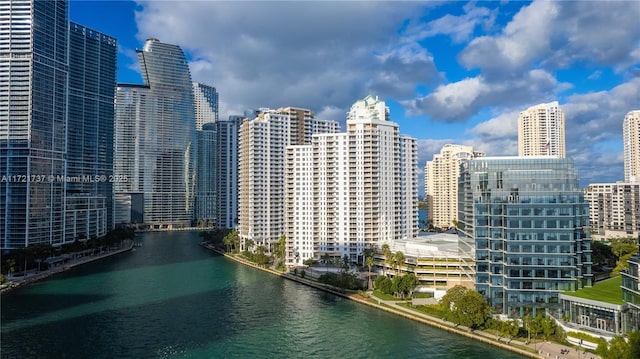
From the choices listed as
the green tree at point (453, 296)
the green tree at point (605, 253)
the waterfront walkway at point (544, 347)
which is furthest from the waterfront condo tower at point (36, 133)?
the green tree at point (605, 253)

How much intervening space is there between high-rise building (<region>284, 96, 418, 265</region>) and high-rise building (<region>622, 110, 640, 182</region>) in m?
83.4

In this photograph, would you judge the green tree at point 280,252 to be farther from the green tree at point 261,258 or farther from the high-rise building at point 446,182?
the high-rise building at point 446,182

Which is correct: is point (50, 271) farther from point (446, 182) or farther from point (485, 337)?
point (446, 182)

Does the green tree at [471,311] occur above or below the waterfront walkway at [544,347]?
above

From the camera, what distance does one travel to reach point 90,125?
12306 cm

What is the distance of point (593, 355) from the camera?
118 ft

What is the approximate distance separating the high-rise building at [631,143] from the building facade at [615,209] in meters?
11.0

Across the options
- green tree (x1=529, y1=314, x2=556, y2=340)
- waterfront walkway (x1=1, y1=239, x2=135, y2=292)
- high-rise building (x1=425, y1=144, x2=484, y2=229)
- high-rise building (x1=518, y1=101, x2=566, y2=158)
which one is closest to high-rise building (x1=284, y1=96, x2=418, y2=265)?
green tree (x1=529, y1=314, x2=556, y2=340)

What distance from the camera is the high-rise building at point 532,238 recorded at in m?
44.1

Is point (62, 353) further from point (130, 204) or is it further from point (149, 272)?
point (130, 204)

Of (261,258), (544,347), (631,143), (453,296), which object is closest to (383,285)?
(453,296)

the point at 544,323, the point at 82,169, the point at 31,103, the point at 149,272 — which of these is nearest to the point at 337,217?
the point at 149,272

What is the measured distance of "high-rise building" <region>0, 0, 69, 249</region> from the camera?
8506 cm

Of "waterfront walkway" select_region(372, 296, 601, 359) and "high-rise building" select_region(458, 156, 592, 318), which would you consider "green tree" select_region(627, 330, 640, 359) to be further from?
"high-rise building" select_region(458, 156, 592, 318)
